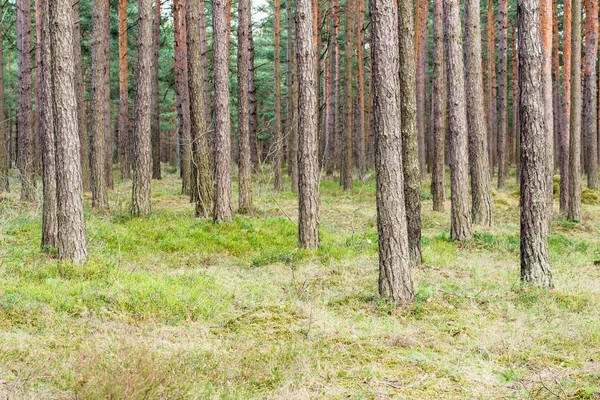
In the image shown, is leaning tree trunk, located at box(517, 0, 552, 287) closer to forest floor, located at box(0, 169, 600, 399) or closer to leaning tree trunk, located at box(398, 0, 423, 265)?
forest floor, located at box(0, 169, 600, 399)

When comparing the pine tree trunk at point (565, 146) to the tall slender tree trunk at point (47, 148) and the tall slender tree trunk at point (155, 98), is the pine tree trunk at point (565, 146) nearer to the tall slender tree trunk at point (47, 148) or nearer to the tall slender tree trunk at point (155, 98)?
the tall slender tree trunk at point (47, 148)

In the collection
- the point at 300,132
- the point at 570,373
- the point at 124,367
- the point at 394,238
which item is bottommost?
the point at 570,373

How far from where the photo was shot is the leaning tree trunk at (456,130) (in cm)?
1295

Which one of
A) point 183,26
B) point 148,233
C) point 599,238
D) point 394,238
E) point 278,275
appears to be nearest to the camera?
point 394,238

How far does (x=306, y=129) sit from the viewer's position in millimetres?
11734

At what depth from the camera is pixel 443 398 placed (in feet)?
16.7

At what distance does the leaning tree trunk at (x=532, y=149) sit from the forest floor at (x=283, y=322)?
537 mm

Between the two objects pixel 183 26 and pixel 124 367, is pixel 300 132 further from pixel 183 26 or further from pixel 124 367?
pixel 183 26

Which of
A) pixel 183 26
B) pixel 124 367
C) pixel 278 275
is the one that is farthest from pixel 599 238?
pixel 183 26

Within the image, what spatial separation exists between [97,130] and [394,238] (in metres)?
12.1

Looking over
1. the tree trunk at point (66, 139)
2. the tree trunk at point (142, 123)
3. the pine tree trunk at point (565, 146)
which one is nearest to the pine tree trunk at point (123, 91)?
the tree trunk at point (142, 123)

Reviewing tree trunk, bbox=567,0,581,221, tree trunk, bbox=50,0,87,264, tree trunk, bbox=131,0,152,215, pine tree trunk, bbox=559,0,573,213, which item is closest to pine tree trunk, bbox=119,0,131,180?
tree trunk, bbox=131,0,152,215

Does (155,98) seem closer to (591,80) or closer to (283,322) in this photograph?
(591,80)

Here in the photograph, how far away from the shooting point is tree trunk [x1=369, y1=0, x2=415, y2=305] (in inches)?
304
